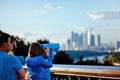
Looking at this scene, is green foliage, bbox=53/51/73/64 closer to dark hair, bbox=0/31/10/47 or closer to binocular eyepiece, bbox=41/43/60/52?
binocular eyepiece, bbox=41/43/60/52

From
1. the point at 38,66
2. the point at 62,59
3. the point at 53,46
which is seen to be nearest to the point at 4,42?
the point at 38,66

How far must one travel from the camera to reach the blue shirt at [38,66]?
18.0 feet

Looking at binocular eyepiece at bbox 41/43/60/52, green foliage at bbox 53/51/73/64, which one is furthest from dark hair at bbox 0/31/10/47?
green foliage at bbox 53/51/73/64

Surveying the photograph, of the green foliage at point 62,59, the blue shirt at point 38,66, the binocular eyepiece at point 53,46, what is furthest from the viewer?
the green foliage at point 62,59

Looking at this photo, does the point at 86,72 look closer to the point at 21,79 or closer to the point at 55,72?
the point at 55,72

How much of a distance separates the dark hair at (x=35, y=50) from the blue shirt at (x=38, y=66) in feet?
0.20

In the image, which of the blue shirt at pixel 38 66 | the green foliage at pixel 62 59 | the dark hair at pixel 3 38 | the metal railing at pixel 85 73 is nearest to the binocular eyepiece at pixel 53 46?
the metal railing at pixel 85 73

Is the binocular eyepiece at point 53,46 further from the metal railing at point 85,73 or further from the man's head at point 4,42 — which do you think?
the man's head at point 4,42

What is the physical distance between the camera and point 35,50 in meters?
5.43

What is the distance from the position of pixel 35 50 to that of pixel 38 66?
0.26 metres

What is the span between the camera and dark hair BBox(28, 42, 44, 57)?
538 cm

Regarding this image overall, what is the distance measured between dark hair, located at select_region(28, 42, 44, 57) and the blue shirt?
6cm

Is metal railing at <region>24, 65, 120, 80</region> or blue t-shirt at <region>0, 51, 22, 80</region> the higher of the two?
blue t-shirt at <region>0, 51, 22, 80</region>

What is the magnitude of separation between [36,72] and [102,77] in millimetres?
993
